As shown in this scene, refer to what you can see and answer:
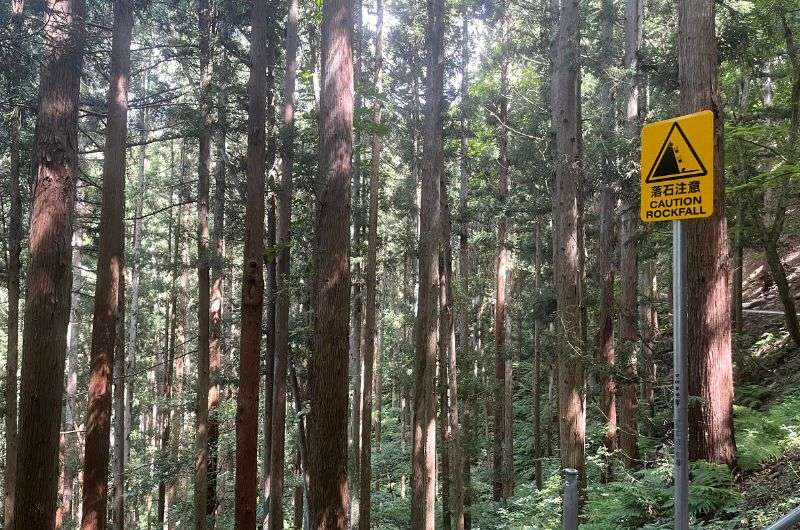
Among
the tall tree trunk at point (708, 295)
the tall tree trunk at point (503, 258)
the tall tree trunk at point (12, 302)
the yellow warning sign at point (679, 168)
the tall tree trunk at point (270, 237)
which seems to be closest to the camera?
the yellow warning sign at point (679, 168)

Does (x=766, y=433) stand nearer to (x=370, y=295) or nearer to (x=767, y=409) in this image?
(x=767, y=409)

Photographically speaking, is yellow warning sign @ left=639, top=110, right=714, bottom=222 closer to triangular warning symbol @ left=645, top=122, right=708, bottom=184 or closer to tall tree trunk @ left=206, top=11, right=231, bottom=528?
triangular warning symbol @ left=645, top=122, right=708, bottom=184

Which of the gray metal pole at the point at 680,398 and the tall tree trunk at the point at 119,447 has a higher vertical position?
the gray metal pole at the point at 680,398

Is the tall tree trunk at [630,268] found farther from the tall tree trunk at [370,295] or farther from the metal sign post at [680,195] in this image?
the metal sign post at [680,195]

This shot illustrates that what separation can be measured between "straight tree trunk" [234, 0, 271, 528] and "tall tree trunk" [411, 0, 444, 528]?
3.29m

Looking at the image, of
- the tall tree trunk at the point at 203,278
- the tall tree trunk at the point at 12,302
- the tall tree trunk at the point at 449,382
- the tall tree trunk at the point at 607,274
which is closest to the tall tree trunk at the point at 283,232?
the tall tree trunk at the point at 203,278

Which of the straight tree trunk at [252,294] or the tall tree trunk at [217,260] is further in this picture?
the tall tree trunk at [217,260]

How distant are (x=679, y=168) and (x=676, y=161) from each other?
1.5 inches

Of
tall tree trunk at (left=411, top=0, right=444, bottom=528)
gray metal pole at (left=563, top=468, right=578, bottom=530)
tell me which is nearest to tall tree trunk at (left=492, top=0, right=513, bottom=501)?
tall tree trunk at (left=411, top=0, right=444, bottom=528)

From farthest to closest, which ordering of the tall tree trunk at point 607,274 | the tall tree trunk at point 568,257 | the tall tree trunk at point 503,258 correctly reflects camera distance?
the tall tree trunk at point 503,258 < the tall tree trunk at point 607,274 < the tall tree trunk at point 568,257

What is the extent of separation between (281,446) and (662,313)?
1681 centimetres

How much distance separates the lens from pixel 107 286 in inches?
321

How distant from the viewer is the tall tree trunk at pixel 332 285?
573cm

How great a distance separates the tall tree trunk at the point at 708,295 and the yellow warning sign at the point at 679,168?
3266 mm
